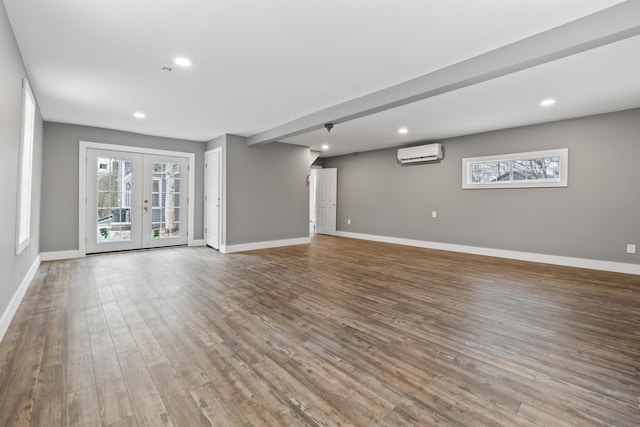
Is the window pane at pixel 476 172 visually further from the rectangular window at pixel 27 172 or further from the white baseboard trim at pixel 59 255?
the white baseboard trim at pixel 59 255

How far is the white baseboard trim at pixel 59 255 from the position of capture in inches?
197

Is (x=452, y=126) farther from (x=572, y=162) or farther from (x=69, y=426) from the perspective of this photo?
(x=69, y=426)

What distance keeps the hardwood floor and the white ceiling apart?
96.3 inches

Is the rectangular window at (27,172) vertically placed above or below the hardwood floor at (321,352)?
above

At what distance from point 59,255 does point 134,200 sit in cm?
151

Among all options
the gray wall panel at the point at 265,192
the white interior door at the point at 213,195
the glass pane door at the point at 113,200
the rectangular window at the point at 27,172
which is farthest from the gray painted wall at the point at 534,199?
the rectangular window at the point at 27,172

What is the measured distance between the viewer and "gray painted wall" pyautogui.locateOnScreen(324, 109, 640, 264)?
4516mm

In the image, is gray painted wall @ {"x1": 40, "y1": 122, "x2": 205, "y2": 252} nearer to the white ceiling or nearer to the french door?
the french door

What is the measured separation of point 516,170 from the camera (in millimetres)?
5582

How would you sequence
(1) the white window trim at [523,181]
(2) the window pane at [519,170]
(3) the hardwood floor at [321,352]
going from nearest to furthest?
1. (3) the hardwood floor at [321,352]
2. (1) the white window trim at [523,181]
3. (2) the window pane at [519,170]

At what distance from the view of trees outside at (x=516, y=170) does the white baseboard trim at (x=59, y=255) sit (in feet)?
25.5

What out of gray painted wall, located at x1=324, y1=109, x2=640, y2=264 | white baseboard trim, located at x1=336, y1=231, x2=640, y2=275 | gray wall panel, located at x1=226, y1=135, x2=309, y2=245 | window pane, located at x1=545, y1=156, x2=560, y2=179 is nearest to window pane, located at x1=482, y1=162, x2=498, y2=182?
gray painted wall, located at x1=324, y1=109, x2=640, y2=264

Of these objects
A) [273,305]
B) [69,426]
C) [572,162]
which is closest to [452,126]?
[572,162]

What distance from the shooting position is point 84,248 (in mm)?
5395
